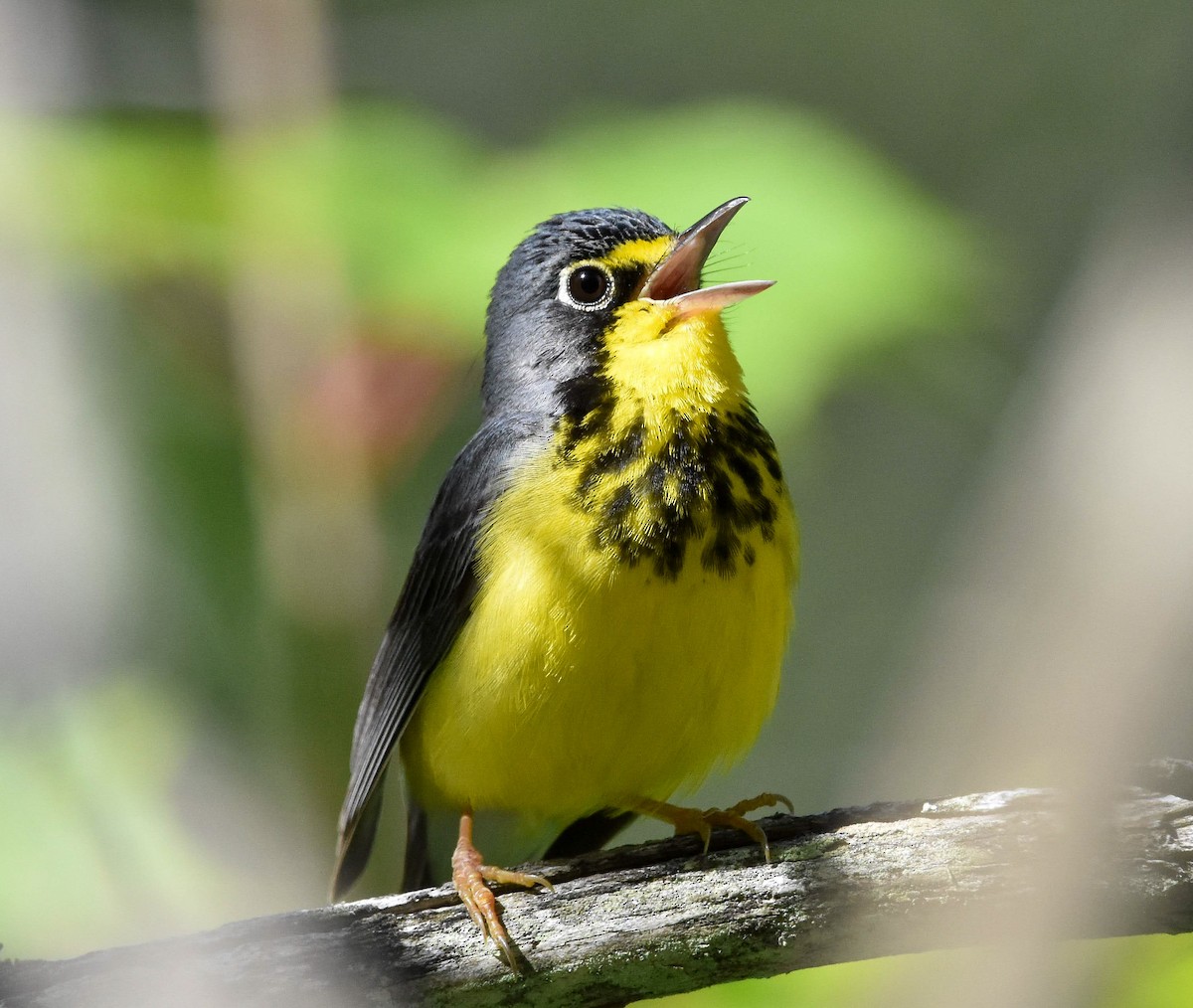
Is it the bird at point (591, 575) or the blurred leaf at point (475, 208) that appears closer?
the bird at point (591, 575)

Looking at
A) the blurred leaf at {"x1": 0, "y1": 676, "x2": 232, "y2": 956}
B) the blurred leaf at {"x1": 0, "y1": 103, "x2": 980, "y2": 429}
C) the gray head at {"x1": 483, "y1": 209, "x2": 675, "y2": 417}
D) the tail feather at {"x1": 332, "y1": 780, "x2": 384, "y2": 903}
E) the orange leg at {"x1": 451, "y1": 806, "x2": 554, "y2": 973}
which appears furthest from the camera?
the tail feather at {"x1": 332, "y1": 780, "x2": 384, "y2": 903}

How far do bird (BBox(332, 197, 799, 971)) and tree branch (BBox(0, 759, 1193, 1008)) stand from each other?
0.13 m

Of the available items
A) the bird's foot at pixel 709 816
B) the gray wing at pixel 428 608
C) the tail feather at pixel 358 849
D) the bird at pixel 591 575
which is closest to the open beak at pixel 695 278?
the bird at pixel 591 575

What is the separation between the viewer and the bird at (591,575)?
433cm

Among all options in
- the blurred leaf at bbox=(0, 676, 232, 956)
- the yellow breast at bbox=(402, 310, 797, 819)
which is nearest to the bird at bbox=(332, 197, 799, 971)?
the yellow breast at bbox=(402, 310, 797, 819)

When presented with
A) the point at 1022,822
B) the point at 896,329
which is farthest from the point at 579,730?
the point at 896,329

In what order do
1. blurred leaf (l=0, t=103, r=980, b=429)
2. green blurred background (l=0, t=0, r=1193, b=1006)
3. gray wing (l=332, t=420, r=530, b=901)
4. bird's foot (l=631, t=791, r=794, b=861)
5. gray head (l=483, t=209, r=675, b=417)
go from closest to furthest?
green blurred background (l=0, t=0, r=1193, b=1006), bird's foot (l=631, t=791, r=794, b=861), blurred leaf (l=0, t=103, r=980, b=429), gray wing (l=332, t=420, r=530, b=901), gray head (l=483, t=209, r=675, b=417)

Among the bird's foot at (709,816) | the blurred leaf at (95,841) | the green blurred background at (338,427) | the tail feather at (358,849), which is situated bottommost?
the tail feather at (358,849)

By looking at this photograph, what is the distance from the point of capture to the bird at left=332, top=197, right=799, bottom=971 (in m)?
4.33

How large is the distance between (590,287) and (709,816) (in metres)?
1.88

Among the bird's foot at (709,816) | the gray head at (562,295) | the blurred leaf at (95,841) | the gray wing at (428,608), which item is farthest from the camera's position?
the gray head at (562,295)

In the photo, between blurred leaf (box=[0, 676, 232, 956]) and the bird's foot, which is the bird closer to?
the bird's foot

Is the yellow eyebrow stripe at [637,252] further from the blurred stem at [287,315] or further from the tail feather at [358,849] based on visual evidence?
the tail feather at [358,849]

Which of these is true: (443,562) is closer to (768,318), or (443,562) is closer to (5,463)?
(768,318)
